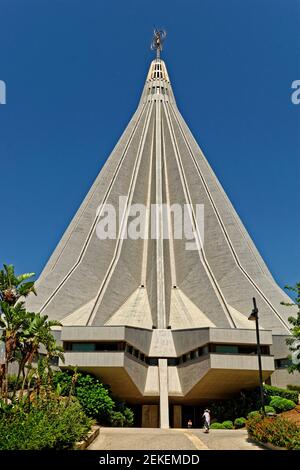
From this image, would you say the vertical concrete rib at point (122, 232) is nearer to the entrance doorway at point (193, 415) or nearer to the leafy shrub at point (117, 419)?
the leafy shrub at point (117, 419)

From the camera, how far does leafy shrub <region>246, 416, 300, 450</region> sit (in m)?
10.9

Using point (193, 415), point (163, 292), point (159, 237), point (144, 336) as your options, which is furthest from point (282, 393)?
point (159, 237)

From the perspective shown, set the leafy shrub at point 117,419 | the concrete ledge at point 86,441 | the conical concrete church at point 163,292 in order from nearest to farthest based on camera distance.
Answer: the concrete ledge at point 86,441 → the leafy shrub at point 117,419 → the conical concrete church at point 163,292

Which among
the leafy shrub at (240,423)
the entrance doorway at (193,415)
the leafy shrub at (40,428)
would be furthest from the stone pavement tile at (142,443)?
the entrance doorway at (193,415)

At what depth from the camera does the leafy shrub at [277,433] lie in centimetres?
1093

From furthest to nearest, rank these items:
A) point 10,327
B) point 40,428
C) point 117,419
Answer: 1. point 117,419
2. point 10,327
3. point 40,428

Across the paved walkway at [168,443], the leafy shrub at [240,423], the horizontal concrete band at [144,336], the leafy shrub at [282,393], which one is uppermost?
the horizontal concrete band at [144,336]

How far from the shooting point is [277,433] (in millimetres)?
11562

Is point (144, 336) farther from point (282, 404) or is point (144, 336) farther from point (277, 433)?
point (277, 433)

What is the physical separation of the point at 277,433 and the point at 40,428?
6.47 metres

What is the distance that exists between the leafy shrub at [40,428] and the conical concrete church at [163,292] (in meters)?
10.5

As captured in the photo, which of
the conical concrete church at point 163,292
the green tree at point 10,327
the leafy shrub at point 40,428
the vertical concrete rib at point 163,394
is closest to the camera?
the leafy shrub at point 40,428

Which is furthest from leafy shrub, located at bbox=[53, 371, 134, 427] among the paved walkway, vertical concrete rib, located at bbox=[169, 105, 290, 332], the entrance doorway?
vertical concrete rib, located at bbox=[169, 105, 290, 332]

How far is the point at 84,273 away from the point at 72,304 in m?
3.40
